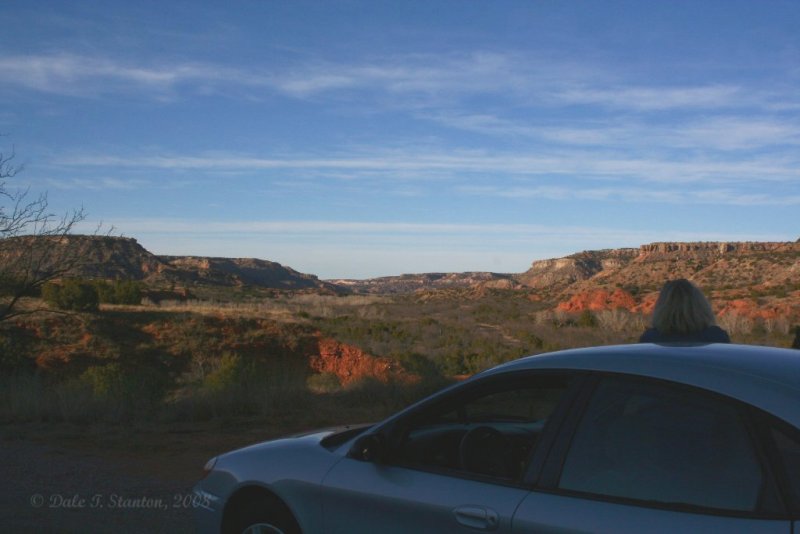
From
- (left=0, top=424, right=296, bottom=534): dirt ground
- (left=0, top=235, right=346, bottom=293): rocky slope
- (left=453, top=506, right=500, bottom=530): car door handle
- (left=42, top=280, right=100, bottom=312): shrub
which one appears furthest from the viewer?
(left=42, top=280, right=100, bottom=312): shrub

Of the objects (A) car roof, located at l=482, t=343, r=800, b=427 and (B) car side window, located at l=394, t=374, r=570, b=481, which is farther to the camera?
(B) car side window, located at l=394, t=374, r=570, b=481

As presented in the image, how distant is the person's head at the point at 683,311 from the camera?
5.55 metres

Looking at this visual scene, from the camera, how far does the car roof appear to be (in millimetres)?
2879

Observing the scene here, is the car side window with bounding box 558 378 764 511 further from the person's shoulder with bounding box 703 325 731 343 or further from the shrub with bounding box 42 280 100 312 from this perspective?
the shrub with bounding box 42 280 100 312

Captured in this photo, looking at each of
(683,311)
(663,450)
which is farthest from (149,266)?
(663,450)

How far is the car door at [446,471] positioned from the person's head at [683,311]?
1.58 metres

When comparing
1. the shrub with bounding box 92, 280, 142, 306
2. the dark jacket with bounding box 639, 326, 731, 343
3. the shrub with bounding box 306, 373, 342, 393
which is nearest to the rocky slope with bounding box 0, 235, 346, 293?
the shrub with bounding box 92, 280, 142, 306

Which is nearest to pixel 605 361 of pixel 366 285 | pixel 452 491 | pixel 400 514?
pixel 452 491

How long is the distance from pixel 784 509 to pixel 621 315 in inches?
1401

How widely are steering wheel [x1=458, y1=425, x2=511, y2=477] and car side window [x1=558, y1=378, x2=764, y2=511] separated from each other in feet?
1.68

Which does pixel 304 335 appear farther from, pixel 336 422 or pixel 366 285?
pixel 366 285

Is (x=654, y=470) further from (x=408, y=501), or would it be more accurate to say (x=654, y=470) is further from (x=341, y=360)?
(x=341, y=360)

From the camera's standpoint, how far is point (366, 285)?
17175cm

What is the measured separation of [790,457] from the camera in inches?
109
